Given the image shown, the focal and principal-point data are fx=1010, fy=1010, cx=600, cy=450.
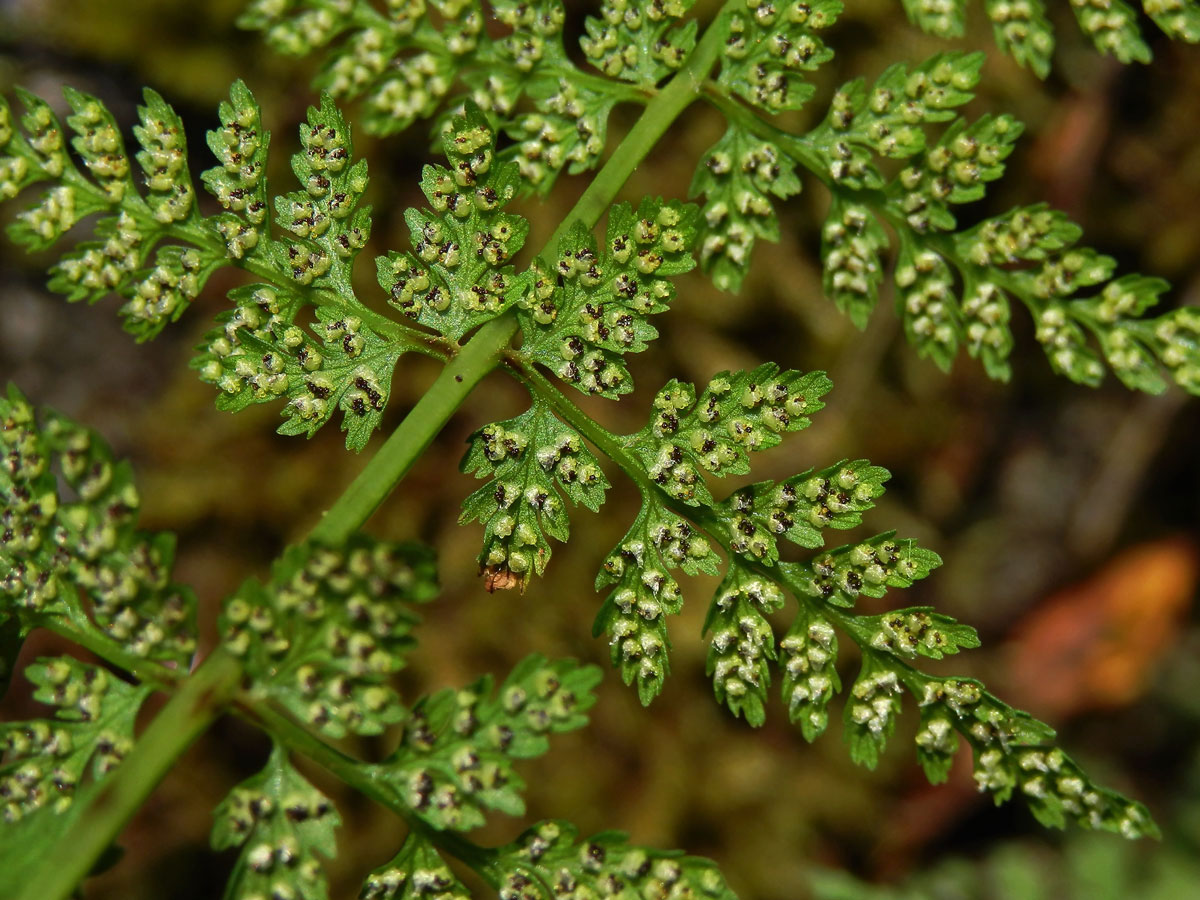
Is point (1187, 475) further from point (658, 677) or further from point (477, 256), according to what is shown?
point (477, 256)

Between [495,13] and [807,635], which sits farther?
[495,13]

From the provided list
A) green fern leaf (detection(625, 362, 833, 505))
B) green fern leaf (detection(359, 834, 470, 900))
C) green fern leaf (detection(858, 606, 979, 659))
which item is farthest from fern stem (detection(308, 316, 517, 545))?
green fern leaf (detection(858, 606, 979, 659))

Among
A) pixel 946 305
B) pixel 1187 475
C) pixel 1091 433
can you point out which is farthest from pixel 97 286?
pixel 1187 475

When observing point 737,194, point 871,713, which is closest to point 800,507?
point 871,713

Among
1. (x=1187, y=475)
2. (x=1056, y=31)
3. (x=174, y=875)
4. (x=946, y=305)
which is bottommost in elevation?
(x=174, y=875)

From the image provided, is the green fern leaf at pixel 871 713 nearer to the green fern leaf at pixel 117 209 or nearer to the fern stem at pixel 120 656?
the fern stem at pixel 120 656

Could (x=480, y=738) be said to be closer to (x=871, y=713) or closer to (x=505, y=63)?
(x=871, y=713)

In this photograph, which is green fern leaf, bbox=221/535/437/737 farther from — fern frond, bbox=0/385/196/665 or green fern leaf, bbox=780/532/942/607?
green fern leaf, bbox=780/532/942/607
